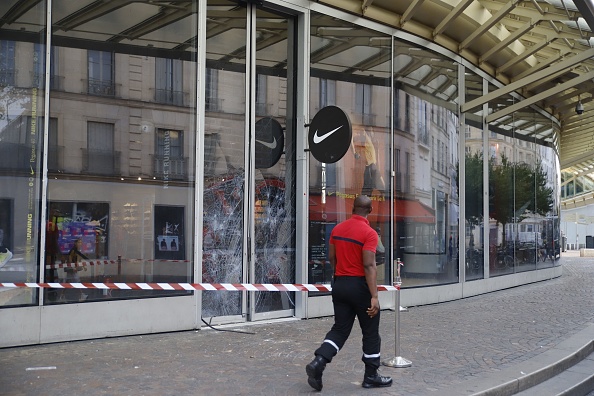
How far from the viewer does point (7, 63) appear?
8.12 m

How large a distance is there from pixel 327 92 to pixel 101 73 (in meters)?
3.90

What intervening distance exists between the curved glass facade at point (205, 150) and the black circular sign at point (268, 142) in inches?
1.0

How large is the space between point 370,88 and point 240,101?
9.80 ft

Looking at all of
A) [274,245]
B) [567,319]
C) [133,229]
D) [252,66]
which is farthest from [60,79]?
[567,319]

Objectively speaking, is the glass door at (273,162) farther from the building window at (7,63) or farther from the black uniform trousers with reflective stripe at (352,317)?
the black uniform trousers with reflective stripe at (352,317)

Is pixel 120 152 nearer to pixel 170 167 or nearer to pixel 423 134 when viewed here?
pixel 170 167

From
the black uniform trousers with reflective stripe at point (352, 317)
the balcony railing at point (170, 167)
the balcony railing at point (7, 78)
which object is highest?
the balcony railing at point (7, 78)

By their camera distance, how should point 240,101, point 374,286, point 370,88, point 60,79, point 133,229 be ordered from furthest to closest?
point 370,88
point 240,101
point 133,229
point 60,79
point 374,286

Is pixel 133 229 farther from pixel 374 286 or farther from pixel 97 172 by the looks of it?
pixel 374 286

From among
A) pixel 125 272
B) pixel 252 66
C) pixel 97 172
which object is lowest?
pixel 125 272

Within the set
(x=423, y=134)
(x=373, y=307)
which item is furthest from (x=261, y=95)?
(x=373, y=307)

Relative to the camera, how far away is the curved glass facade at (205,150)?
824 centimetres

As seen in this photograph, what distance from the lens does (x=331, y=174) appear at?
1115 cm

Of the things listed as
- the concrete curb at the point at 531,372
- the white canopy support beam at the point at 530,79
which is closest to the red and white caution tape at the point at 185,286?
the concrete curb at the point at 531,372
